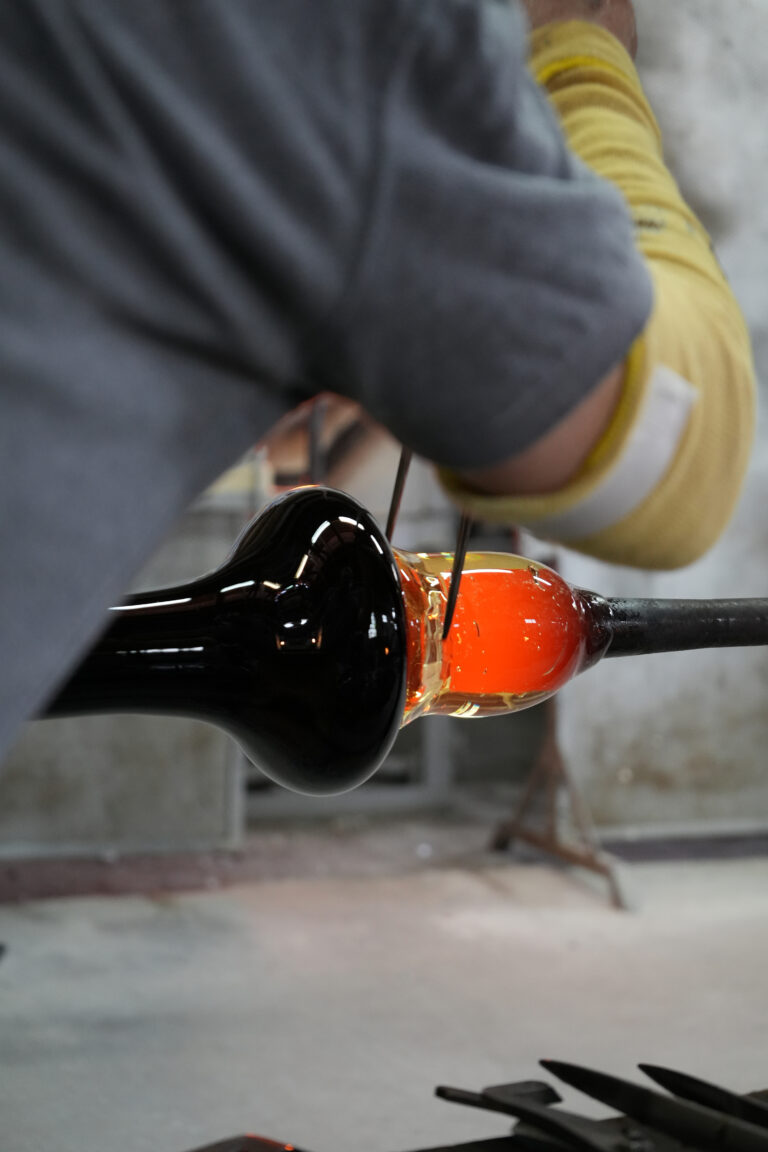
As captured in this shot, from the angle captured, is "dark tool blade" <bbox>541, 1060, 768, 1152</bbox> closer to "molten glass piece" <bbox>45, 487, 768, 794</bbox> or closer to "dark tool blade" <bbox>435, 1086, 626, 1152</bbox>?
"dark tool blade" <bbox>435, 1086, 626, 1152</bbox>

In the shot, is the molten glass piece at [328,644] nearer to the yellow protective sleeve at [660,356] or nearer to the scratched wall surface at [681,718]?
the yellow protective sleeve at [660,356]

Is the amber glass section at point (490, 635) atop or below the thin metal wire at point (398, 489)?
below

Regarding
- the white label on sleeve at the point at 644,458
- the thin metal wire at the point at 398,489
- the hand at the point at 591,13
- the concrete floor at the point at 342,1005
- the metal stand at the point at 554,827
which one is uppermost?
the hand at the point at 591,13

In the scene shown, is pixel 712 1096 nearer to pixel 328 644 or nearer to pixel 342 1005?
pixel 328 644

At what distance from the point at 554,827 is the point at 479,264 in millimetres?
1775

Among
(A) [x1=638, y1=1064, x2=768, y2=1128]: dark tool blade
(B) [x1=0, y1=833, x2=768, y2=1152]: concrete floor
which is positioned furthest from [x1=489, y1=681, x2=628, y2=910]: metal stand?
(A) [x1=638, y1=1064, x2=768, y2=1128]: dark tool blade

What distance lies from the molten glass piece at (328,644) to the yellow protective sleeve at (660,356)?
0.07 metres

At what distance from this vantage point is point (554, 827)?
1.87 m

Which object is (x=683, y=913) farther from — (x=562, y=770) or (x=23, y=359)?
(x=23, y=359)

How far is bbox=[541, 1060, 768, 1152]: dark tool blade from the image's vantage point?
0.35 meters

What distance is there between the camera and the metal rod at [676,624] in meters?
0.35

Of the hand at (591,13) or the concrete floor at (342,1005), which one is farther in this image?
the concrete floor at (342,1005)

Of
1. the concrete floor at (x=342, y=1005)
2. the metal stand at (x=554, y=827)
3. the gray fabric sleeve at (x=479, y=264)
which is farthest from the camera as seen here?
the metal stand at (x=554, y=827)

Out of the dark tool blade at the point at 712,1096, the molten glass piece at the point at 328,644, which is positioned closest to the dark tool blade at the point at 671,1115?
the dark tool blade at the point at 712,1096
